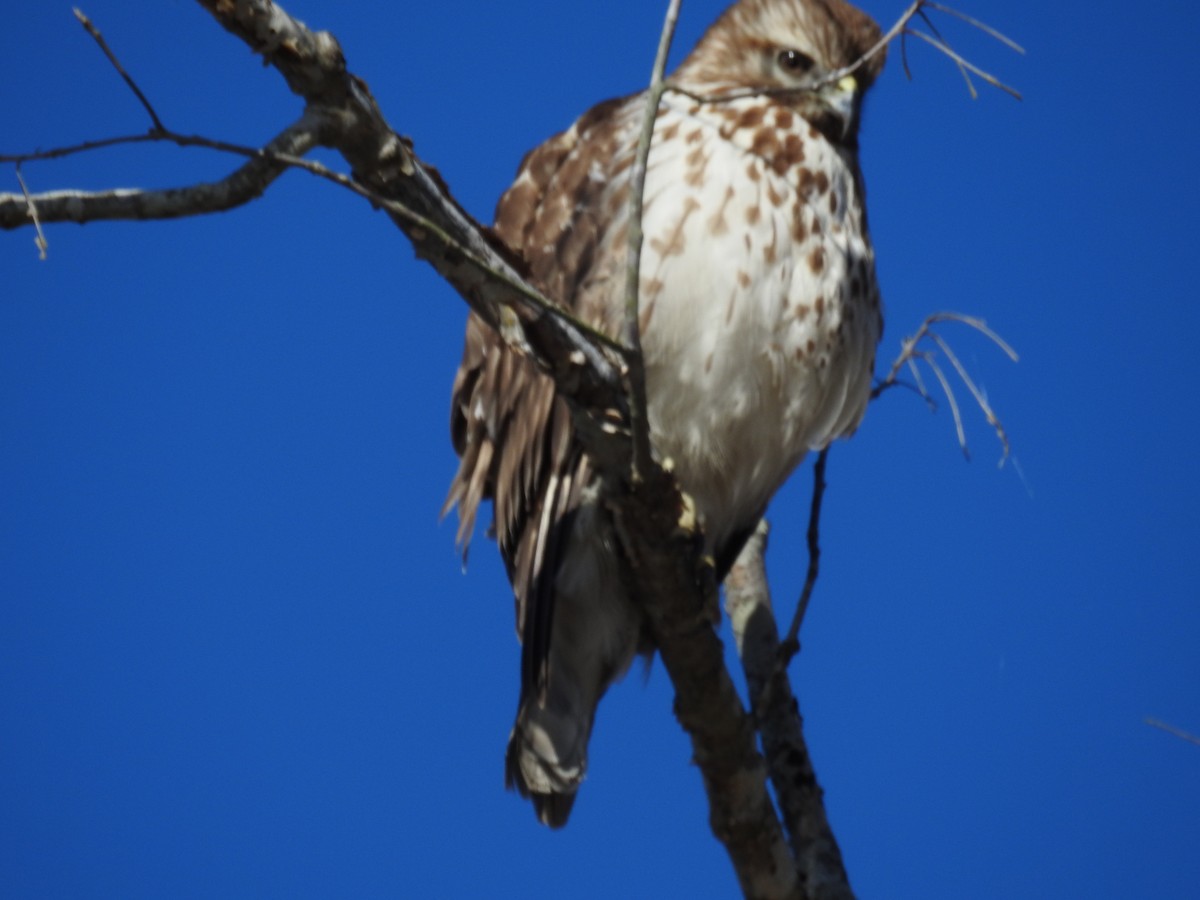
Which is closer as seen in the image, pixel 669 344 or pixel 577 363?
pixel 577 363

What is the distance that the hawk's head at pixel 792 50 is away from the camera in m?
3.90

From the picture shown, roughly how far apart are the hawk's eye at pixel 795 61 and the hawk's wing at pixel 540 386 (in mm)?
444

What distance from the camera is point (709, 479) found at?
3693 mm

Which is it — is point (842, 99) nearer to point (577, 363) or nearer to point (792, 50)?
point (792, 50)

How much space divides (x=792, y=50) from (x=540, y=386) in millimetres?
1131

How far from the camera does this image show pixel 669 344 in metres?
3.41

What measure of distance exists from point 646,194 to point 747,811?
4.40 feet

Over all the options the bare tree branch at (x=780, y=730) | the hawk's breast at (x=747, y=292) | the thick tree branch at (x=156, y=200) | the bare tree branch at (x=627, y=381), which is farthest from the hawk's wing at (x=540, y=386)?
the thick tree branch at (x=156, y=200)

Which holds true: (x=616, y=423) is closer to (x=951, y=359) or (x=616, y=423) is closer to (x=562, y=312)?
(x=562, y=312)

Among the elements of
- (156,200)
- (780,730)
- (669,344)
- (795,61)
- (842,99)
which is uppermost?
(795,61)

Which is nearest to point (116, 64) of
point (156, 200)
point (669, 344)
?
point (156, 200)

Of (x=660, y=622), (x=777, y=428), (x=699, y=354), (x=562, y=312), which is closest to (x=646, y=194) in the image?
(x=699, y=354)

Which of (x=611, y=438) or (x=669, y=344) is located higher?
(x=669, y=344)

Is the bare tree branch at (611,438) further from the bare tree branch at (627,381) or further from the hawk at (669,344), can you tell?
the hawk at (669,344)
